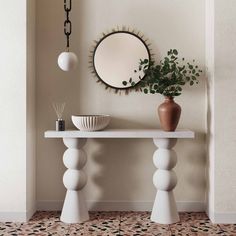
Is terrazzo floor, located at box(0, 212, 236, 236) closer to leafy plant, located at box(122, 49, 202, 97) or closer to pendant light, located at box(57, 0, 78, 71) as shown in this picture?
leafy plant, located at box(122, 49, 202, 97)

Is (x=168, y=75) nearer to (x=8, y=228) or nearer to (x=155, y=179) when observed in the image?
(x=155, y=179)

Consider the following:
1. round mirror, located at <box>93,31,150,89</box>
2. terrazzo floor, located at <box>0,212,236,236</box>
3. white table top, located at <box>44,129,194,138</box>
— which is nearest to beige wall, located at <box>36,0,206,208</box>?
round mirror, located at <box>93,31,150,89</box>

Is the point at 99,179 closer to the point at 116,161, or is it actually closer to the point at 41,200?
the point at 116,161

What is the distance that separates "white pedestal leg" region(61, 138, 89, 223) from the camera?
2945 millimetres

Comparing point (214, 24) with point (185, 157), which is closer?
point (214, 24)

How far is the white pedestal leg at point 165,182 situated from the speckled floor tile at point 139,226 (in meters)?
0.09

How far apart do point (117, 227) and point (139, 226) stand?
0.60 feet

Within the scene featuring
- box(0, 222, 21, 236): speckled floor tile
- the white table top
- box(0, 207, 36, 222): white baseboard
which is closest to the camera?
box(0, 222, 21, 236): speckled floor tile

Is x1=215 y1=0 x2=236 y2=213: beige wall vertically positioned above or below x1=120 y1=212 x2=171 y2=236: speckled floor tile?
above

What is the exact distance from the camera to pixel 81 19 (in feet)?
10.6

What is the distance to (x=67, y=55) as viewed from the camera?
2.90 metres

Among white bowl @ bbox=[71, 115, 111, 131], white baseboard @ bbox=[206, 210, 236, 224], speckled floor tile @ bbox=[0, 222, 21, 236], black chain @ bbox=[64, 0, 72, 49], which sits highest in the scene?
black chain @ bbox=[64, 0, 72, 49]

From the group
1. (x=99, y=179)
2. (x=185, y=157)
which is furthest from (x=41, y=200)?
(x=185, y=157)

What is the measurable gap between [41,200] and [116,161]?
2.59 feet
